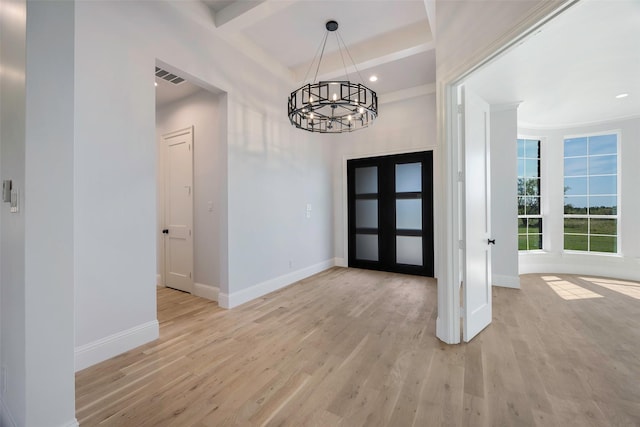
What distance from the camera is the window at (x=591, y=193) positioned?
5.04 m

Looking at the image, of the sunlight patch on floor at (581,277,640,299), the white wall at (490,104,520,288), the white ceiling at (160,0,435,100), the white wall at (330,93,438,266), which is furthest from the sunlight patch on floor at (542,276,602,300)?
the white ceiling at (160,0,435,100)

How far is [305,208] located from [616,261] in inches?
221

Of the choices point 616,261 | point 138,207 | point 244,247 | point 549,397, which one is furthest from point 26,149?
point 616,261

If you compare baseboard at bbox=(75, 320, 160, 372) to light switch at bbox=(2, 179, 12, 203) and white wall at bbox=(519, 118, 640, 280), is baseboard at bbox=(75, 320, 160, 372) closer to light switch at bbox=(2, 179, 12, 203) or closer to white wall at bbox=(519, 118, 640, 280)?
light switch at bbox=(2, 179, 12, 203)

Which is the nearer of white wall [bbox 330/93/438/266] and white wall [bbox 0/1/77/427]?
white wall [bbox 0/1/77/427]

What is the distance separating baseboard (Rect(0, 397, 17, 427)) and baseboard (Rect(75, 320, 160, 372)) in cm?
56

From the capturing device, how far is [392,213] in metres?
5.35

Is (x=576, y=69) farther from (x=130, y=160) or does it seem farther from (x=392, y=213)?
(x=130, y=160)

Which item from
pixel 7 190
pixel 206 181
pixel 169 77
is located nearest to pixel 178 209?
pixel 206 181

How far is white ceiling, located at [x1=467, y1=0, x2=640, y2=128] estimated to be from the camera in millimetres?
2361

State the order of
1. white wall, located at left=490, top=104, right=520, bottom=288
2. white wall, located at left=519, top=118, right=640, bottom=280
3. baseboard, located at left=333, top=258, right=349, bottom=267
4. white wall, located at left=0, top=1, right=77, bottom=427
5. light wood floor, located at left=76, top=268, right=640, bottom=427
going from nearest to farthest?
white wall, located at left=0, top=1, right=77, bottom=427, light wood floor, located at left=76, top=268, right=640, bottom=427, white wall, located at left=490, top=104, right=520, bottom=288, white wall, located at left=519, top=118, right=640, bottom=280, baseboard, located at left=333, top=258, right=349, bottom=267

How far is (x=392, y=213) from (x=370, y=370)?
3585 millimetres

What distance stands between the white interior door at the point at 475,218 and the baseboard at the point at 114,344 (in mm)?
3014

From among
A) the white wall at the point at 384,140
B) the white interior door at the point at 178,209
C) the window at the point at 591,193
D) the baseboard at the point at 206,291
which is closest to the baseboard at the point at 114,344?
the baseboard at the point at 206,291
